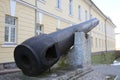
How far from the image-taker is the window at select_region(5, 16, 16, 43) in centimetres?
1150

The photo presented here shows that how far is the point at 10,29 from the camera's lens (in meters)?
11.8

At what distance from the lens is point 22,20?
12.7 meters

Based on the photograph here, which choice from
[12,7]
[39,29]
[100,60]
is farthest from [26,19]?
[100,60]

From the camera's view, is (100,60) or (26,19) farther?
(100,60)

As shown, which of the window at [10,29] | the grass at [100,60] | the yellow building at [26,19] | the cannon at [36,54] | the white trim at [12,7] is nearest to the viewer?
the cannon at [36,54]

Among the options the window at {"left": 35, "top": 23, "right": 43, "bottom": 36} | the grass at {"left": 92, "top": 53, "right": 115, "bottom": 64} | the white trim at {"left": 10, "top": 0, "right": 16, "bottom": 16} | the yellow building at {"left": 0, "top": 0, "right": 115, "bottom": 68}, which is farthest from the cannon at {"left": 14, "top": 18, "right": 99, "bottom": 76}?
the grass at {"left": 92, "top": 53, "right": 115, "bottom": 64}

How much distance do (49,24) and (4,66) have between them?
20.4ft

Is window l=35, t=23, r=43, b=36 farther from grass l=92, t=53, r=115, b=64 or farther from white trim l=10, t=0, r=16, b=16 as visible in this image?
grass l=92, t=53, r=115, b=64

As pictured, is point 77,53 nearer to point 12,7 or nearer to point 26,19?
point 12,7

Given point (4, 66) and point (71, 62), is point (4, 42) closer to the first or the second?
point (4, 66)

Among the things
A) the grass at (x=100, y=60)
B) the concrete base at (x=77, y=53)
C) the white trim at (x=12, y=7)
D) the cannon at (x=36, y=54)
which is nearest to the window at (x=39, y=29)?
the white trim at (x=12, y=7)

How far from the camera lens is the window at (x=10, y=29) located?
11.5 meters

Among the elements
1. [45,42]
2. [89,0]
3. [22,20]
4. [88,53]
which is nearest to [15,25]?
[22,20]

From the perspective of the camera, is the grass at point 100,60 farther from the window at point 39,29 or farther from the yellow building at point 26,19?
the window at point 39,29
